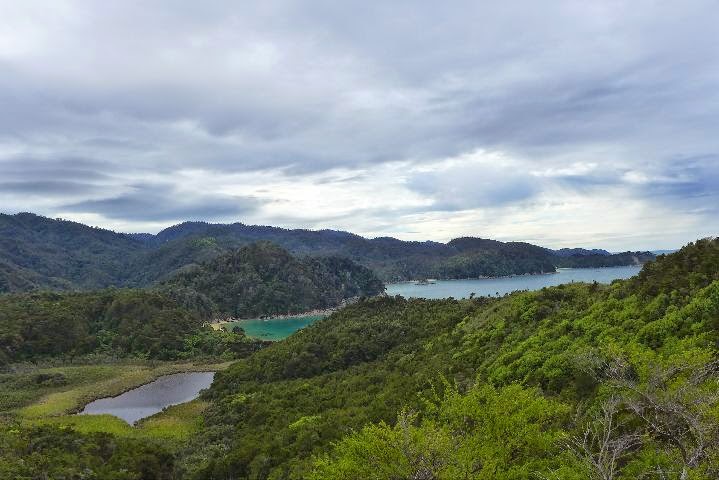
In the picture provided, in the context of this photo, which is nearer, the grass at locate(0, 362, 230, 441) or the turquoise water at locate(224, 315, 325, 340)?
the grass at locate(0, 362, 230, 441)

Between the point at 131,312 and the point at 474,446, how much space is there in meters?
136

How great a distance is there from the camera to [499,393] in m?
21.7

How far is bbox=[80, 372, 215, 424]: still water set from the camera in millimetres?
64125

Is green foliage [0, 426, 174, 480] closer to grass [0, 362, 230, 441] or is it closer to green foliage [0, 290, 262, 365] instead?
grass [0, 362, 230, 441]

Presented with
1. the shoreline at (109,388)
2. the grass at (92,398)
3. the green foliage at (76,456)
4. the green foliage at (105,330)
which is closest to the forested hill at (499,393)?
the green foliage at (76,456)

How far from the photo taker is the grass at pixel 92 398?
2092 inches

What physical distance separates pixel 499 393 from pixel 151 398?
212 ft

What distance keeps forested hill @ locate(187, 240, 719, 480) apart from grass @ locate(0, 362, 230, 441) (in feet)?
14.4

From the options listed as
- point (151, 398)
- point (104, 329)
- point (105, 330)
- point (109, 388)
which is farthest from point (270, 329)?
point (151, 398)

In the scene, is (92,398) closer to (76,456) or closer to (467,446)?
(76,456)

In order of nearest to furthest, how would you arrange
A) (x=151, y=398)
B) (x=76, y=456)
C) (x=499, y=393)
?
1. (x=499, y=393)
2. (x=76, y=456)
3. (x=151, y=398)

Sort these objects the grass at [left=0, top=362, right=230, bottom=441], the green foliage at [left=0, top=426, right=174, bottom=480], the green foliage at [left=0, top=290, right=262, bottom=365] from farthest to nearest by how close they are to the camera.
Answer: the green foliage at [left=0, top=290, right=262, bottom=365]
the grass at [left=0, top=362, right=230, bottom=441]
the green foliage at [left=0, top=426, right=174, bottom=480]

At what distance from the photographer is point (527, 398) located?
16.9 meters

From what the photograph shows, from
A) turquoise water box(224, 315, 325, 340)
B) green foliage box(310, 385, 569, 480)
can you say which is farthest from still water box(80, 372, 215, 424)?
turquoise water box(224, 315, 325, 340)
